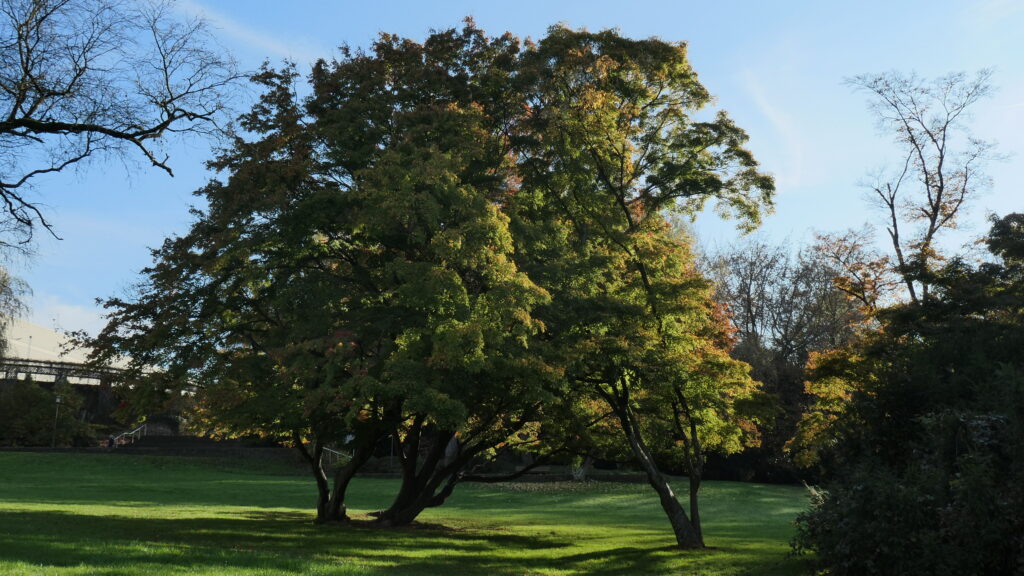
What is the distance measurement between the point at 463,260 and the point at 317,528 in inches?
387

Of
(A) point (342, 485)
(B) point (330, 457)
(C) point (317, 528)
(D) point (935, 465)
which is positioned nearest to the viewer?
(D) point (935, 465)

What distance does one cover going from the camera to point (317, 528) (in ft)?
67.9

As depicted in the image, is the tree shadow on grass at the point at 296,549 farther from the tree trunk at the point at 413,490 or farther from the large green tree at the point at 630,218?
the large green tree at the point at 630,218

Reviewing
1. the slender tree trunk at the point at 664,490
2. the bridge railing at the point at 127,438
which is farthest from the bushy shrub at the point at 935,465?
the bridge railing at the point at 127,438

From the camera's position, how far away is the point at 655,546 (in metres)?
19.9

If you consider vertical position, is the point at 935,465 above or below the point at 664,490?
above

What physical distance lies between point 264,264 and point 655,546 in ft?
37.6

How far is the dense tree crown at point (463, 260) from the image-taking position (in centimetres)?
1492

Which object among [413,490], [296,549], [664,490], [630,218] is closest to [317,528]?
[413,490]

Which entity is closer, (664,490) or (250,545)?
(250,545)

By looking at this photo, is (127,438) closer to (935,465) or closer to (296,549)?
(296,549)

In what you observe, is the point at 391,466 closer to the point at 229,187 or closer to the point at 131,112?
the point at 229,187

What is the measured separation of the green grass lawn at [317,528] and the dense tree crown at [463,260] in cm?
246

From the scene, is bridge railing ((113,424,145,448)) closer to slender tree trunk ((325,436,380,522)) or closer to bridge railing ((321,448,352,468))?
bridge railing ((321,448,352,468))
